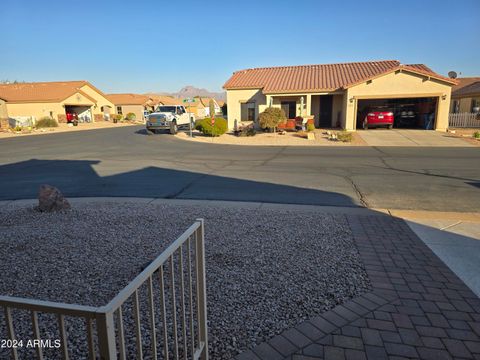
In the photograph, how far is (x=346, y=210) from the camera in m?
7.06

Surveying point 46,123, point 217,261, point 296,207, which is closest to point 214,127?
point 296,207

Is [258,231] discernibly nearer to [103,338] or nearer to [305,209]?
[305,209]

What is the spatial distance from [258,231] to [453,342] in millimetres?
3250

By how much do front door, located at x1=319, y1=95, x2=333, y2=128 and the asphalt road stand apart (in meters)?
12.3

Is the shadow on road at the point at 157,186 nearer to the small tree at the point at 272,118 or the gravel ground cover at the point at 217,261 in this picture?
the gravel ground cover at the point at 217,261

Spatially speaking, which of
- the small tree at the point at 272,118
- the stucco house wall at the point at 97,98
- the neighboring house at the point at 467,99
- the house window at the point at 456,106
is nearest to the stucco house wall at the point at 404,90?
the small tree at the point at 272,118

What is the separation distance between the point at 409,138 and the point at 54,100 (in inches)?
1711

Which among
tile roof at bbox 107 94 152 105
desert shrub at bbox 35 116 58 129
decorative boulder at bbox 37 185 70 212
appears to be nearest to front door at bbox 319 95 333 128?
decorative boulder at bbox 37 185 70 212

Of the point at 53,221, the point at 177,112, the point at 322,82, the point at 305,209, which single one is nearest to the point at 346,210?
the point at 305,209

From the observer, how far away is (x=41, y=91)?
4878 centimetres

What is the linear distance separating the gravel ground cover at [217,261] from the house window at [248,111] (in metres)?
22.9

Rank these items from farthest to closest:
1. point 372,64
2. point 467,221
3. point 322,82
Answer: point 372,64 → point 322,82 → point 467,221

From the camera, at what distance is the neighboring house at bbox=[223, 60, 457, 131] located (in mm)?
23516

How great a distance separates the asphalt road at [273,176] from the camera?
832 centimetres
